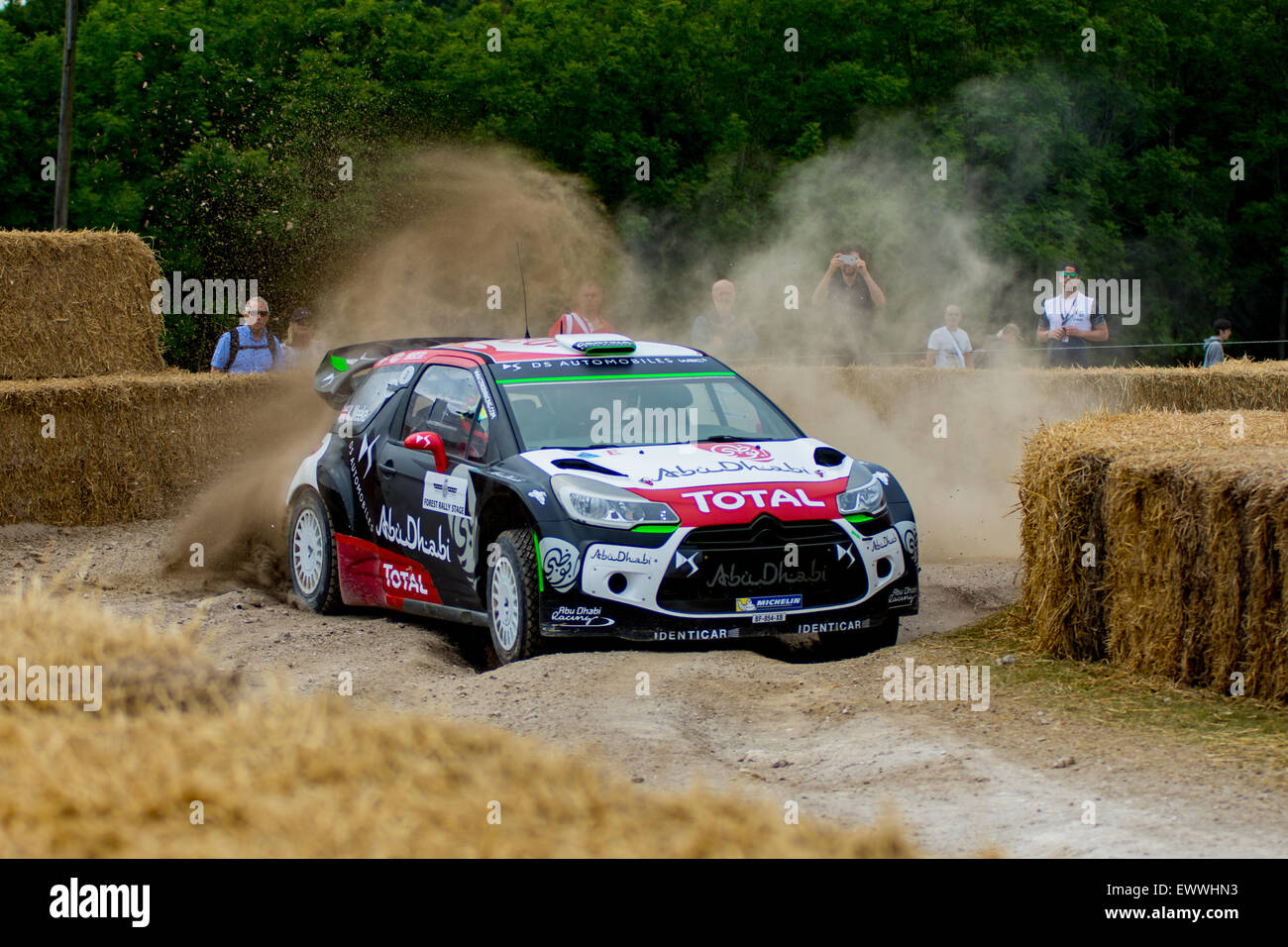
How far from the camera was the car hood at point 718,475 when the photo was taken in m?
8.27

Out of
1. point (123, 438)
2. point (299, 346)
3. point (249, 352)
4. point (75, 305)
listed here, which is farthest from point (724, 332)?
point (75, 305)

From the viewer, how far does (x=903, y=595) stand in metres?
8.78

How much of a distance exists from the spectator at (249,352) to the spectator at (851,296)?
19.0 ft

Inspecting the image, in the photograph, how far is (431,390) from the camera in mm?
10156

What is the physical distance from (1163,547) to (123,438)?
10701 mm

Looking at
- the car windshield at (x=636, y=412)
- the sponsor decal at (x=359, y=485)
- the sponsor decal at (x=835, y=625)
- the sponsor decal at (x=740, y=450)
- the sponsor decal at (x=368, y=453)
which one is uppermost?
the car windshield at (x=636, y=412)

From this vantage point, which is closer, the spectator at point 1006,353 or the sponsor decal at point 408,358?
the sponsor decal at point 408,358

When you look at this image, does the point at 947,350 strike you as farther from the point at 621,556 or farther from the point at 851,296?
the point at 621,556

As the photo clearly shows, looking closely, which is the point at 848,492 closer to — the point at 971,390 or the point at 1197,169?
the point at 971,390

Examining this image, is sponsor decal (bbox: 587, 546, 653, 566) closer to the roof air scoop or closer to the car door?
the car door

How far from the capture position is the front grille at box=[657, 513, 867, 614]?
821 cm

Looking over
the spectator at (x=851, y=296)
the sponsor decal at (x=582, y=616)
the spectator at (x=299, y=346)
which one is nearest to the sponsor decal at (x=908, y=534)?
the sponsor decal at (x=582, y=616)

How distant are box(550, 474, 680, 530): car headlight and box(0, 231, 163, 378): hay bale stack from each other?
9.20m

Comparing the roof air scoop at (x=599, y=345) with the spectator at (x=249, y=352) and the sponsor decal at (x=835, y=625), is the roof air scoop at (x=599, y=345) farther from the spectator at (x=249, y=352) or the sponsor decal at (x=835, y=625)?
the spectator at (x=249, y=352)
